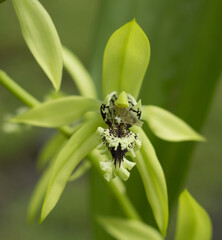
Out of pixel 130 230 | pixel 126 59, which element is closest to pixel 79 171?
pixel 130 230

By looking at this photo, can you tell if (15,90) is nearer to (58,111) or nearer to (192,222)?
(58,111)

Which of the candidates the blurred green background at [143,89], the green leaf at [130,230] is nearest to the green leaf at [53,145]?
the blurred green background at [143,89]

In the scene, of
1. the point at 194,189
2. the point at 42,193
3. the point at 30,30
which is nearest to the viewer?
the point at 30,30

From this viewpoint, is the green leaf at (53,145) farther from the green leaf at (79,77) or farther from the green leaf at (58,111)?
the green leaf at (58,111)

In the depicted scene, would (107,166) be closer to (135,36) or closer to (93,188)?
(135,36)

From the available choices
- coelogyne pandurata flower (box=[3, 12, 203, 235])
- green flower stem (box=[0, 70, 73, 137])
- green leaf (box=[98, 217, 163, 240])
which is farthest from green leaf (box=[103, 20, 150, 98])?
green leaf (box=[98, 217, 163, 240])

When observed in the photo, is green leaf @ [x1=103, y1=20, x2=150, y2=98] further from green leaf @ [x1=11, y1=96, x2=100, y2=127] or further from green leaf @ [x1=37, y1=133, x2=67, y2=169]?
green leaf @ [x1=37, y1=133, x2=67, y2=169]

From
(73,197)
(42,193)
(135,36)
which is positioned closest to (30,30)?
(135,36)
